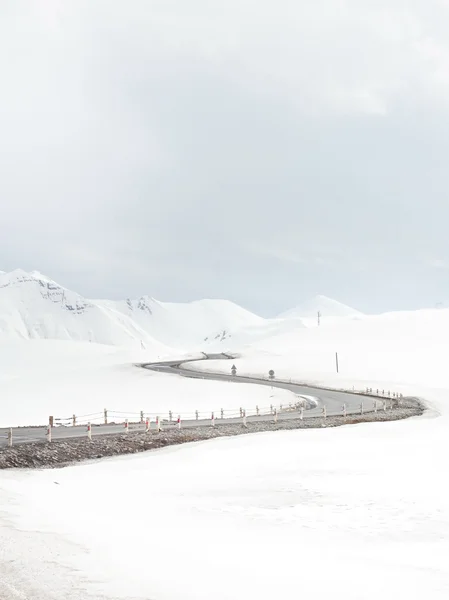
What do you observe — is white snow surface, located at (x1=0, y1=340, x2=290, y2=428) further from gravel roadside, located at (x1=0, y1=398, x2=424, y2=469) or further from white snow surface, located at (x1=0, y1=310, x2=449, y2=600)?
white snow surface, located at (x1=0, y1=310, x2=449, y2=600)

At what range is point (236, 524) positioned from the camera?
13.5 m

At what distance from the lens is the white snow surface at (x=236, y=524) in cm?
897

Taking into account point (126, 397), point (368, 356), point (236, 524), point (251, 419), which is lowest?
point (236, 524)

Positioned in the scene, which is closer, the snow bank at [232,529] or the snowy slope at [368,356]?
the snow bank at [232,529]

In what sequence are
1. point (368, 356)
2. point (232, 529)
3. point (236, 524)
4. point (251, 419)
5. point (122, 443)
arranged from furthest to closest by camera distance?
point (368, 356) < point (251, 419) < point (122, 443) < point (236, 524) < point (232, 529)

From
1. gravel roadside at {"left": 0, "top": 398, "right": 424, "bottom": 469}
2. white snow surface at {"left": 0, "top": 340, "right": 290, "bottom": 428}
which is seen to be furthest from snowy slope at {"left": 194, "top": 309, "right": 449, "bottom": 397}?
Answer: gravel roadside at {"left": 0, "top": 398, "right": 424, "bottom": 469}

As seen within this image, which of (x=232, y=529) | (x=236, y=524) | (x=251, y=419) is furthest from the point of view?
(x=251, y=419)

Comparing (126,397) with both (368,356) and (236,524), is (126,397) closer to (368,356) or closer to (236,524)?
(236,524)

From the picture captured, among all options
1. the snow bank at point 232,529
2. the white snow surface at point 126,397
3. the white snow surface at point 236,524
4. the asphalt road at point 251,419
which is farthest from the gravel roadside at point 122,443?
the white snow surface at point 126,397

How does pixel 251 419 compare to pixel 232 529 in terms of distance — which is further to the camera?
pixel 251 419

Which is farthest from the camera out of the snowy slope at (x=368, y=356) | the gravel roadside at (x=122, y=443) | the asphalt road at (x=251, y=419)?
the snowy slope at (x=368, y=356)

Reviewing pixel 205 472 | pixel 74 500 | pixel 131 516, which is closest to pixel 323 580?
pixel 131 516

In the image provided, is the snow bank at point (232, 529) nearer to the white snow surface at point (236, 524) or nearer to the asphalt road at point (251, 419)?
the white snow surface at point (236, 524)

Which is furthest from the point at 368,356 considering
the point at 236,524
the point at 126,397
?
the point at 236,524
